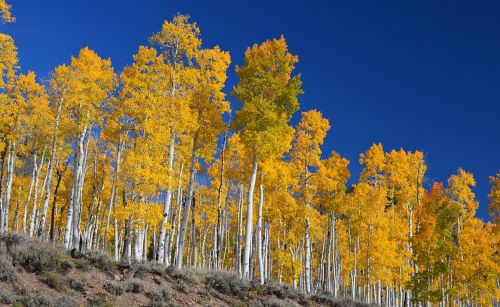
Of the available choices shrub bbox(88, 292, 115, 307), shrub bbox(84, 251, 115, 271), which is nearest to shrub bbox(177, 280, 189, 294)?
shrub bbox(84, 251, 115, 271)

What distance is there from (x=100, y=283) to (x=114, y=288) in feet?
2.02

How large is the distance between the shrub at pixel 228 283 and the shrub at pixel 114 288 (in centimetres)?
499

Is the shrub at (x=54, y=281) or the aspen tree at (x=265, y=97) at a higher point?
the aspen tree at (x=265, y=97)

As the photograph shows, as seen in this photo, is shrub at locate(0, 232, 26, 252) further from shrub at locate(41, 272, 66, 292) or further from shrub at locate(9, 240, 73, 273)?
shrub at locate(41, 272, 66, 292)

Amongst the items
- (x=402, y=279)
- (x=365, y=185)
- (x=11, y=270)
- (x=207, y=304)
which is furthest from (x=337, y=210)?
(x=11, y=270)

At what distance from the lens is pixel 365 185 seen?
32531 mm

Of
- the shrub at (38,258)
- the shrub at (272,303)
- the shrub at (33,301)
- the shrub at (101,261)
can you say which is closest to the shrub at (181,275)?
the shrub at (101,261)

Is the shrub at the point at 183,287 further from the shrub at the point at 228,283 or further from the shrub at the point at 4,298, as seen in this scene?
the shrub at the point at 4,298

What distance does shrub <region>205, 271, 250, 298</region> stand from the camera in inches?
749

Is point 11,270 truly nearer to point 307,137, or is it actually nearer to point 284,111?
point 284,111

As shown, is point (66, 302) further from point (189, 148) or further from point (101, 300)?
point (189, 148)

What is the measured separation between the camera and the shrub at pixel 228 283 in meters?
19.0

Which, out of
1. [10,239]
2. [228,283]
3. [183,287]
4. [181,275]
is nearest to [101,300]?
[183,287]

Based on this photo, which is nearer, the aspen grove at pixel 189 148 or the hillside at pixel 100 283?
the hillside at pixel 100 283
